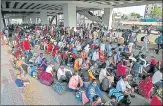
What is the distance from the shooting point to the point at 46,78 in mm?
9461

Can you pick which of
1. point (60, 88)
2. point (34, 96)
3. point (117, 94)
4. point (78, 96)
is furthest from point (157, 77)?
point (34, 96)

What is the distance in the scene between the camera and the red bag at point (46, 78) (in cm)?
933

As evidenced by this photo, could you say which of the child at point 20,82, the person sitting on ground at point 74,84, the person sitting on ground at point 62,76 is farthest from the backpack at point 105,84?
the child at point 20,82

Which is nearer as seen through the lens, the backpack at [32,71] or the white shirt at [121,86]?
the white shirt at [121,86]

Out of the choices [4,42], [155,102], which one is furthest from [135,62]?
[4,42]

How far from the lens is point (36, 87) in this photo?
9.02 meters

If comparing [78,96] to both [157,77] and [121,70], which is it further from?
[157,77]

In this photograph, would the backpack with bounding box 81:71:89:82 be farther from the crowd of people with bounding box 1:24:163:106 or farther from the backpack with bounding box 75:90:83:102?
the backpack with bounding box 75:90:83:102

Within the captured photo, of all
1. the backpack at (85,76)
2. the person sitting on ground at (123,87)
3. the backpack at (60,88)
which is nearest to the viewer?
the person sitting on ground at (123,87)

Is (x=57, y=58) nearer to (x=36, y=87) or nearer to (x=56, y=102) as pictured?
(x=36, y=87)

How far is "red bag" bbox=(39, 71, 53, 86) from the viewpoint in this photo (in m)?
9.33

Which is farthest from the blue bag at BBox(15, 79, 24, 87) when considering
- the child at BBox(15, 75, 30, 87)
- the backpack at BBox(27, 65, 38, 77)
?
the backpack at BBox(27, 65, 38, 77)

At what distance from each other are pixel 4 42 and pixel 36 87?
1248 centimetres

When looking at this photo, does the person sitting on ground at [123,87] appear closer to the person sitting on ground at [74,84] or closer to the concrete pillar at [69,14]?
the person sitting on ground at [74,84]
